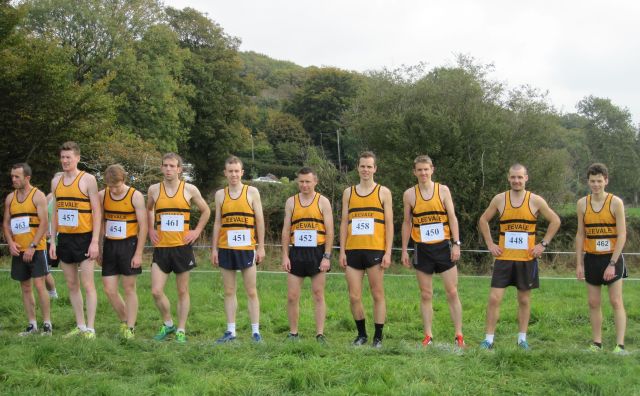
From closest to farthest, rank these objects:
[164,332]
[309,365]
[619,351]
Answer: [309,365] < [619,351] < [164,332]

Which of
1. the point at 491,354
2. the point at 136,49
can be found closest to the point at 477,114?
the point at 491,354

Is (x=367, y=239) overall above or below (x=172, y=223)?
below

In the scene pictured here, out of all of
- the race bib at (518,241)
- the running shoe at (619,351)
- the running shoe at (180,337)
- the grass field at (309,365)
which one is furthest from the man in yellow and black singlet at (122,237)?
the running shoe at (619,351)

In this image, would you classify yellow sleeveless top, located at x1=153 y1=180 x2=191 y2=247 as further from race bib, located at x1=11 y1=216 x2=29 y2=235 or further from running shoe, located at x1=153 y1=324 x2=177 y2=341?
race bib, located at x1=11 y1=216 x2=29 y2=235

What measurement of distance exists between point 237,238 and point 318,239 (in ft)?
3.05

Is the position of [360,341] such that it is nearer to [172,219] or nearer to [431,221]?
[431,221]

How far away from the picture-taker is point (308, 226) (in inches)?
253

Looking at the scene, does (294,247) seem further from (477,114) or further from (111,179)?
(477,114)

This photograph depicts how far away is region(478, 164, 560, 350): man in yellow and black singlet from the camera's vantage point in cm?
620

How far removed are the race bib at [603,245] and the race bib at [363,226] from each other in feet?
8.19

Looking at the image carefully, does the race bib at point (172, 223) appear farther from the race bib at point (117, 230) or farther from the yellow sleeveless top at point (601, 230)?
the yellow sleeveless top at point (601, 230)

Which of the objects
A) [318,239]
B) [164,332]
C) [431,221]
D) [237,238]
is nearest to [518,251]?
[431,221]

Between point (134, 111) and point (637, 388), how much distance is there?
3332cm

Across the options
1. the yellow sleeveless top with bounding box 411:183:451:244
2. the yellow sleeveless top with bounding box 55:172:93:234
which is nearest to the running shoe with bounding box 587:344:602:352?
the yellow sleeveless top with bounding box 411:183:451:244
